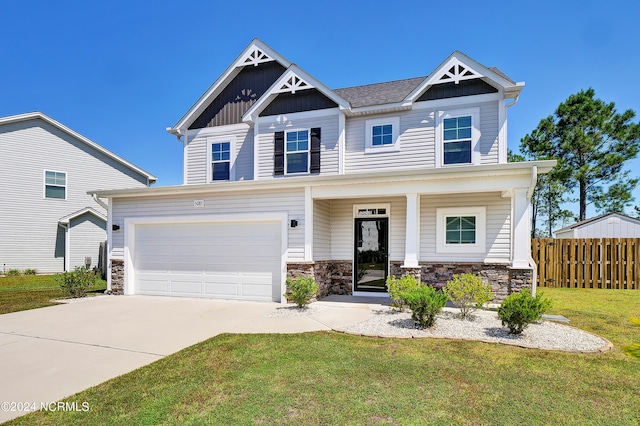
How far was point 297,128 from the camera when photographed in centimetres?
1184

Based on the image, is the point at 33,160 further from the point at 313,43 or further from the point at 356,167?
the point at 356,167

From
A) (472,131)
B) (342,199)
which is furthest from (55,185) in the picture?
(472,131)

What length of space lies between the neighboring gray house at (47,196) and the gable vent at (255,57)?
1119 cm

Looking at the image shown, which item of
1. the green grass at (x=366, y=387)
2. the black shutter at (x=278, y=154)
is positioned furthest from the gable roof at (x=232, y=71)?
the green grass at (x=366, y=387)

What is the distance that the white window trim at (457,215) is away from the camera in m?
9.19

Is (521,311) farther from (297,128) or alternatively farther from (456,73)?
(297,128)

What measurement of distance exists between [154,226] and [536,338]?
33.3 ft

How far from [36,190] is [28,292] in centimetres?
754

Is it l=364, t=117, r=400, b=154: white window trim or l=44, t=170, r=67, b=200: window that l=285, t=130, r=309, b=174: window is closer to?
l=364, t=117, r=400, b=154: white window trim

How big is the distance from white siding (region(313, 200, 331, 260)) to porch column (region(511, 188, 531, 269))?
487 centimetres

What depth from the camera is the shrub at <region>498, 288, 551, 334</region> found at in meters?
5.64

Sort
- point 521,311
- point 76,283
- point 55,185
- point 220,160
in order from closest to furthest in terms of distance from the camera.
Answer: point 521,311 → point 76,283 → point 220,160 → point 55,185

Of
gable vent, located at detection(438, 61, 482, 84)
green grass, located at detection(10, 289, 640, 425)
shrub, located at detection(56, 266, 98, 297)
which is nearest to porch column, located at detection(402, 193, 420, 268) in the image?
green grass, located at detection(10, 289, 640, 425)

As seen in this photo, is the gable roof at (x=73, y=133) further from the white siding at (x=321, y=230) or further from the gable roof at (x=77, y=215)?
the white siding at (x=321, y=230)
